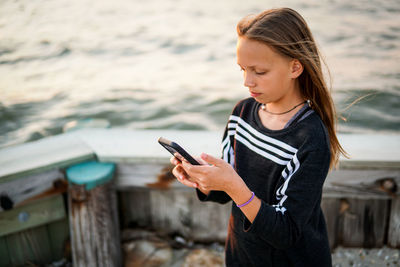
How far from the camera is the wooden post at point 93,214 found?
246 centimetres

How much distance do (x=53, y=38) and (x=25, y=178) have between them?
18.4 feet

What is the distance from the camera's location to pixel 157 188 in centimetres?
263

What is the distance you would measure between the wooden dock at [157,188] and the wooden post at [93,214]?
8 cm

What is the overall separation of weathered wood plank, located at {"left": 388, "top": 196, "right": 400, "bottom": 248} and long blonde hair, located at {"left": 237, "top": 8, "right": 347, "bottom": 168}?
143 centimetres

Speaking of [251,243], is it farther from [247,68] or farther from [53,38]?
[53,38]

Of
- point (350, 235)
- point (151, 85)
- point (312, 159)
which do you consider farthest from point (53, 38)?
point (312, 159)

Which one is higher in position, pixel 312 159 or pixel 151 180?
pixel 312 159

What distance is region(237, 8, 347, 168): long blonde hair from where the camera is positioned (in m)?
1.44

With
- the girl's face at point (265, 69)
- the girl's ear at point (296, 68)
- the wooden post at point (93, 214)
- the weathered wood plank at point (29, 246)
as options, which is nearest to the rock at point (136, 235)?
the wooden post at point (93, 214)

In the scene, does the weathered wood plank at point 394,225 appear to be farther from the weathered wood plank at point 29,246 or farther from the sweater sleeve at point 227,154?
the weathered wood plank at point 29,246

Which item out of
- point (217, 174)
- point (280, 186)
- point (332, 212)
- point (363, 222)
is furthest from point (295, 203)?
point (363, 222)

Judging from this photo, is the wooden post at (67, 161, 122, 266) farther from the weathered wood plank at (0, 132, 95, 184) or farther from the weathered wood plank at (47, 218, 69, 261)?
the weathered wood plank at (47, 218, 69, 261)

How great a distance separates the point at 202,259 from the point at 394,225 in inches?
51.4

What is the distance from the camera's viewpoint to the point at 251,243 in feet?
5.66
